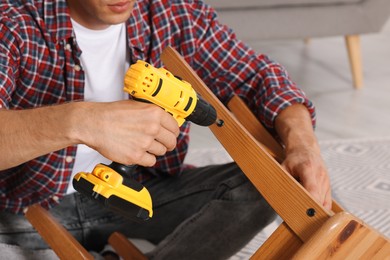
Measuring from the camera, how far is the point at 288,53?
3.21m

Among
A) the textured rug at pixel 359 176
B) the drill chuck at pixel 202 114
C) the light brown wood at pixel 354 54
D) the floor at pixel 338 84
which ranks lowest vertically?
the floor at pixel 338 84

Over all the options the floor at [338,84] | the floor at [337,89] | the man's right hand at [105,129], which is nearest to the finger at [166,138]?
the man's right hand at [105,129]

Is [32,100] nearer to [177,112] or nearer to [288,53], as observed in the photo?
[177,112]

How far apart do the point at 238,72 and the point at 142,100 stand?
0.47 meters

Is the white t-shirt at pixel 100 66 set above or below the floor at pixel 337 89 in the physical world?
above

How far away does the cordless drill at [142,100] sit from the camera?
0.83m

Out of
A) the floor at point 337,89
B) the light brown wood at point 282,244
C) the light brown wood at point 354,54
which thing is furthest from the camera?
the light brown wood at point 354,54

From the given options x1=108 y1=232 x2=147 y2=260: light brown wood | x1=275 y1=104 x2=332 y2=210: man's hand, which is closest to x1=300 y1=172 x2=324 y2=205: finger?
x1=275 y1=104 x2=332 y2=210: man's hand

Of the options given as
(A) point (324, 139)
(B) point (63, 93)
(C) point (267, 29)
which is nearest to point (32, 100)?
(B) point (63, 93)

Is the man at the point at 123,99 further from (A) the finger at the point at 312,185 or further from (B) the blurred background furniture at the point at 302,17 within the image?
(B) the blurred background furniture at the point at 302,17

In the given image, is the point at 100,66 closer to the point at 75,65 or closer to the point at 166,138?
the point at 75,65

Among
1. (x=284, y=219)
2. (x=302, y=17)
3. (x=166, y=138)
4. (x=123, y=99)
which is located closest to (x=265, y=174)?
(x=284, y=219)

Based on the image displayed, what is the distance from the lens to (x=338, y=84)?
2.79 m

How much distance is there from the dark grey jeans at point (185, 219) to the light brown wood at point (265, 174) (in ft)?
0.40
